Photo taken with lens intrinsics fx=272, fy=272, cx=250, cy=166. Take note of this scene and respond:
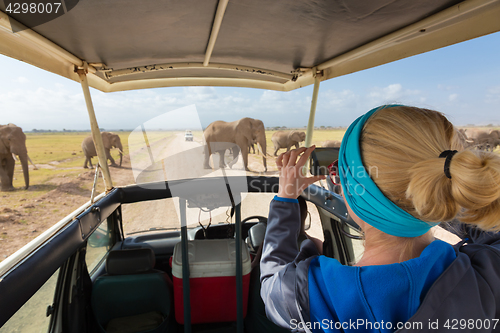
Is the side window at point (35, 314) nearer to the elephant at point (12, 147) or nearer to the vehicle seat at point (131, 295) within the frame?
the vehicle seat at point (131, 295)

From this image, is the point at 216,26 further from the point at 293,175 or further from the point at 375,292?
the point at 375,292

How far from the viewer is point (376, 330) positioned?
0.52m

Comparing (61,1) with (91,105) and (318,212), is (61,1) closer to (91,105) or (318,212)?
(91,105)

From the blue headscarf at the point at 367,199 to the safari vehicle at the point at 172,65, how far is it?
2.56ft

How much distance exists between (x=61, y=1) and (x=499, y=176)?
145cm

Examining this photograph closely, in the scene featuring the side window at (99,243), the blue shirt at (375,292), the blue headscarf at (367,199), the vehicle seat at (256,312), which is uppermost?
the blue headscarf at (367,199)

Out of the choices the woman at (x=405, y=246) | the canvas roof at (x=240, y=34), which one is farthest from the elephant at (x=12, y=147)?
the woman at (x=405, y=246)

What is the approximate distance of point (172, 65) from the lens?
2049 mm

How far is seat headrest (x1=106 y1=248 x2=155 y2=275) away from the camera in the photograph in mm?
1530

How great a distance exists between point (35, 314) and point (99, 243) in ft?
2.76

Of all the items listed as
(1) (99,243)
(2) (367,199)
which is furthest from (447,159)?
(1) (99,243)

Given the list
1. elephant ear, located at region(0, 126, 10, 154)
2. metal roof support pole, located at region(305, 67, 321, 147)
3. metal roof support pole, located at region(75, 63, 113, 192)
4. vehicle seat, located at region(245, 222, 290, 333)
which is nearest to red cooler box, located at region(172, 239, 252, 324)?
vehicle seat, located at region(245, 222, 290, 333)

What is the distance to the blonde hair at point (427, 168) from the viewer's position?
514mm

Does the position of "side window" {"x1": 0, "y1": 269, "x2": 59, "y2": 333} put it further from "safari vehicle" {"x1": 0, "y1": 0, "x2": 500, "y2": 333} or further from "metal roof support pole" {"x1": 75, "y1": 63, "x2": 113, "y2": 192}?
"metal roof support pole" {"x1": 75, "y1": 63, "x2": 113, "y2": 192}
